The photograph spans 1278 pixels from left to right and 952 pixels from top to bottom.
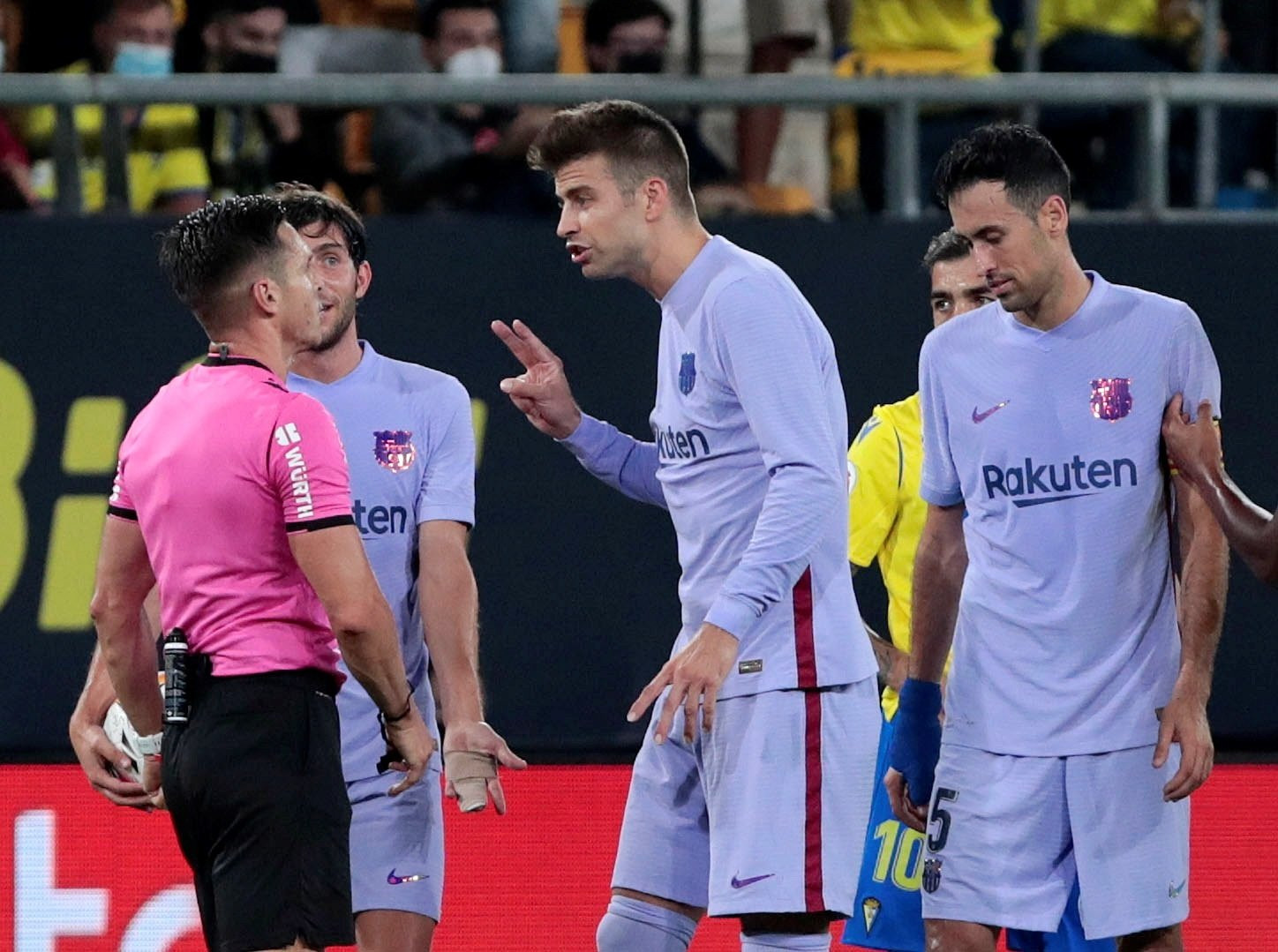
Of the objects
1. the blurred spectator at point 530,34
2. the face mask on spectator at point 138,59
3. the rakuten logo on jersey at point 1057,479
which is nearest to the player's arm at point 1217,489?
the rakuten logo on jersey at point 1057,479

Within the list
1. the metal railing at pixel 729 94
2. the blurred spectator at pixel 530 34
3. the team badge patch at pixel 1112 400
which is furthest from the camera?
the blurred spectator at pixel 530 34

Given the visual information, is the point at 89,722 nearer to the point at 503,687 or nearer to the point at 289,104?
the point at 503,687

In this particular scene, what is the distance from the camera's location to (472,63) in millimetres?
7008

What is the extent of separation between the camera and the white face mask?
700 centimetres

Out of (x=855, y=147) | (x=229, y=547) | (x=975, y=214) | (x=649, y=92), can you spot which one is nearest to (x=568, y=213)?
(x=975, y=214)

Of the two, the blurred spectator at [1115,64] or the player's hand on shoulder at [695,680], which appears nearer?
the player's hand on shoulder at [695,680]

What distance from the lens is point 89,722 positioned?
437cm

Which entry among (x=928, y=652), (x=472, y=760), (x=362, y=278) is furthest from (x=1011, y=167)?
(x=472, y=760)

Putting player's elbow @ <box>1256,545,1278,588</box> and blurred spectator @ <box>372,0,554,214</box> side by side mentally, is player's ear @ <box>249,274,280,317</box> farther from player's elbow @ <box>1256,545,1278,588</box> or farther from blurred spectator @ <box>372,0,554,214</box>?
blurred spectator @ <box>372,0,554,214</box>

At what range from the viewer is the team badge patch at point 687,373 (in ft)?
13.9

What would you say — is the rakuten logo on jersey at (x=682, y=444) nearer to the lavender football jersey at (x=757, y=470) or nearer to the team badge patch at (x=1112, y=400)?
the lavender football jersey at (x=757, y=470)

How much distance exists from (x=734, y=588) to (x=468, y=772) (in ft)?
2.59

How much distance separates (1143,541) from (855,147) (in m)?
2.54

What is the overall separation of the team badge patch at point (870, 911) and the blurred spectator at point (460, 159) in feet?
8.43
